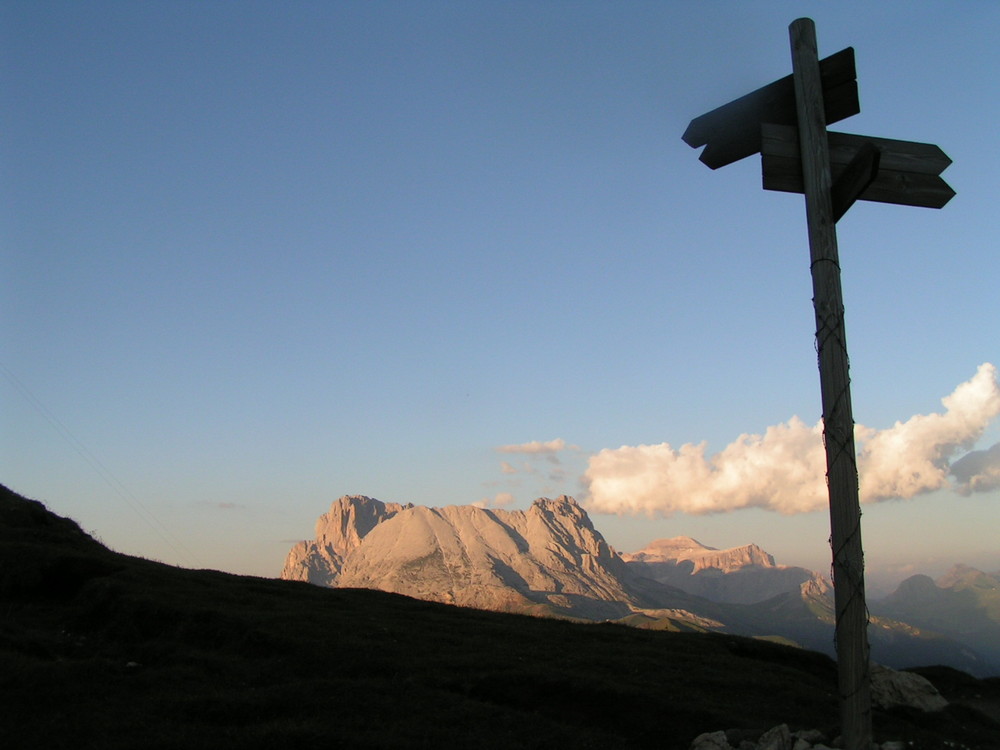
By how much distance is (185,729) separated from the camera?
18531 millimetres

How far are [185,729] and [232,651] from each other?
31.0 ft

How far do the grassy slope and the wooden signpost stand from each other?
6224 millimetres

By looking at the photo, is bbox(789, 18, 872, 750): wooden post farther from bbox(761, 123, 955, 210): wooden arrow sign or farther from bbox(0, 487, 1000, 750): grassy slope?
bbox(0, 487, 1000, 750): grassy slope

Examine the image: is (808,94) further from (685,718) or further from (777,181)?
(685,718)

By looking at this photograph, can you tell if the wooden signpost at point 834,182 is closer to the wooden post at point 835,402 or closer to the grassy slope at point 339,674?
the wooden post at point 835,402

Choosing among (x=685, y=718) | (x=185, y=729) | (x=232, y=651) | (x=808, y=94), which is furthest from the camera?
(x=232, y=651)

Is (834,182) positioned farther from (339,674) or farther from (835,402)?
(339,674)

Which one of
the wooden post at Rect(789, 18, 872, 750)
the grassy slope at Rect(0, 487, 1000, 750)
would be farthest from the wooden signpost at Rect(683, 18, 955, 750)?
the grassy slope at Rect(0, 487, 1000, 750)

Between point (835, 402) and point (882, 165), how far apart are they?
10.9ft

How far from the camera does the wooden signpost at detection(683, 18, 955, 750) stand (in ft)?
28.2

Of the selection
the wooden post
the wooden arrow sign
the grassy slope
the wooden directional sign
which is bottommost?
the grassy slope

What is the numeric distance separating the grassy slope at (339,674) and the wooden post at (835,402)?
236 inches

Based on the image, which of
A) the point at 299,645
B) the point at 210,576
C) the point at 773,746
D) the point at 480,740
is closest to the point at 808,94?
the point at 773,746

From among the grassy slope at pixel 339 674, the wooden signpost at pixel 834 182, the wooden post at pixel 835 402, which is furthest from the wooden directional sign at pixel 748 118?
the grassy slope at pixel 339 674
